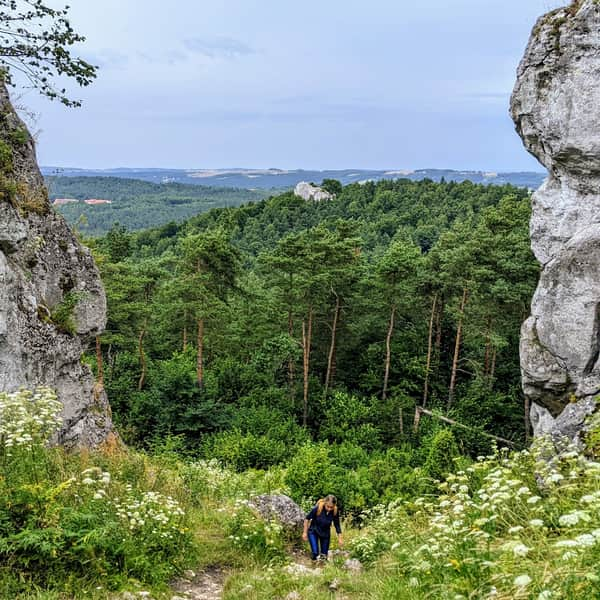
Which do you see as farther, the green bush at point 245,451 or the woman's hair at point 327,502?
the green bush at point 245,451

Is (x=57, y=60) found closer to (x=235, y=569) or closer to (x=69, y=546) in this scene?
(x=69, y=546)

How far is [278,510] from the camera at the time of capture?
27.8 ft

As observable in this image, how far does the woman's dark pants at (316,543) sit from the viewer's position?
7575mm

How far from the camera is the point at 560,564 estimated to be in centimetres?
326

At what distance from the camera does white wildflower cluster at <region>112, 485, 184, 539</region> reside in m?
5.70

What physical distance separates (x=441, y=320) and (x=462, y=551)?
24.7 m

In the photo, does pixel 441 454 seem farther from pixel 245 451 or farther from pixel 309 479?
pixel 245 451

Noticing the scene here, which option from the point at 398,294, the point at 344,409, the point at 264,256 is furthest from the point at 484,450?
the point at 264,256

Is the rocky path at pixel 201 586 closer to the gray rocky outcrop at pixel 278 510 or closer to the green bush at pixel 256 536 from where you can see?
the green bush at pixel 256 536

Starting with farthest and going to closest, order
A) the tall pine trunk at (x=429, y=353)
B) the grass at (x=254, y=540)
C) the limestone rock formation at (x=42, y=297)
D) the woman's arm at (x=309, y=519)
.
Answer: the tall pine trunk at (x=429, y=353) < the limestone rock formation at (x=42, y=297) < the woman's arm at (x=309, y=519) < the grass at (x=254, y=540)

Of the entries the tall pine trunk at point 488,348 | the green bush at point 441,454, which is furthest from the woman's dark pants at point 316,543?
the tall pine trunk at point 488,348

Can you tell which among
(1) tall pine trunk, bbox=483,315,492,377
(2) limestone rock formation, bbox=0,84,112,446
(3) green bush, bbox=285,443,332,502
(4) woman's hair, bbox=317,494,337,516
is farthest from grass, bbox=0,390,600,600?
(1) tall pine trunk, bbox=483,315,492,377

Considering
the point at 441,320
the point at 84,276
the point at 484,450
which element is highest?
the point at 84,276

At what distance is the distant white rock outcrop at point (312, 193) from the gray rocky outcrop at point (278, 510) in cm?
8315
